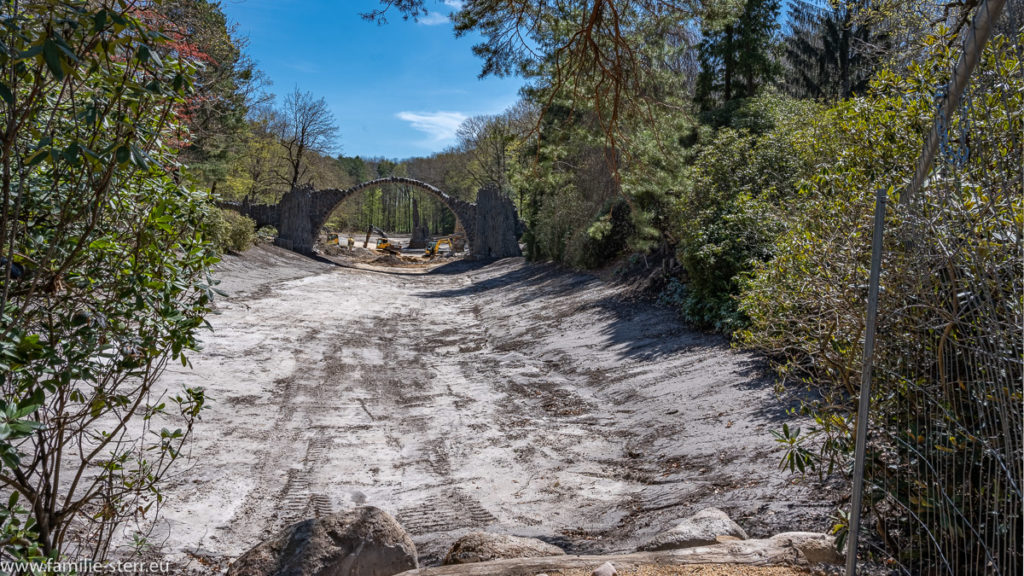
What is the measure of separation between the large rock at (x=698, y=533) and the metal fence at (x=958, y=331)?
777 mm

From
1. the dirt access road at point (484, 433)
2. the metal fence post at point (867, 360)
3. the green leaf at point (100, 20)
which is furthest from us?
the dirt access road at point (484, 433)

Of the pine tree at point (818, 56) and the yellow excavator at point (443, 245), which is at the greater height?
the pine tree at point (818, 56)

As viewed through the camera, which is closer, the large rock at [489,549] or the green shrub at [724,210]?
the large rock at [489,549]

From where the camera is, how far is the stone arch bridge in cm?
3119

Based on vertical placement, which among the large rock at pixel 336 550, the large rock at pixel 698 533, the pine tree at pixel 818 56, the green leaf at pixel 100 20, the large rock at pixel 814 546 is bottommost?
the large rock at pixel 336 550

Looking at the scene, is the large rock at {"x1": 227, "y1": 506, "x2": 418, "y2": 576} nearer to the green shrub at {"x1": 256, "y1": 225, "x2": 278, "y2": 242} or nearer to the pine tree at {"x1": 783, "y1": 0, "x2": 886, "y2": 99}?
the green shrub at {"x1": 256, "y1": 225, "x2": 278, "y2": 242}

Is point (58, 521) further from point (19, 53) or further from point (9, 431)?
point (19, 53)

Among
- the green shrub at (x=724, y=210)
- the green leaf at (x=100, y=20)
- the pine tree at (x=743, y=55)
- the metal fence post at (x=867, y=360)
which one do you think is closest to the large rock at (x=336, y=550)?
the metal fence post at (x=867, y=360)

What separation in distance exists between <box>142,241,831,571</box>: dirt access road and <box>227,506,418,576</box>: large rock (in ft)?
2.34

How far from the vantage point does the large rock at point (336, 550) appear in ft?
11.5

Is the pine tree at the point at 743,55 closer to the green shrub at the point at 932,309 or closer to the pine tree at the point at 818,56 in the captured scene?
the pine tree at the point at 818,56

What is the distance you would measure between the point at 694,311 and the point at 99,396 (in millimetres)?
8981

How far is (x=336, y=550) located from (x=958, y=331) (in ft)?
10.3

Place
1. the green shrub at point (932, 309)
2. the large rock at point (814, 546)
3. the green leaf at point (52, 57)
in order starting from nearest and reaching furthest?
1. the green leaf at point (52, 57)
2. the green shrub at point (932, 309)
3. the large rock at point (814, 546)
